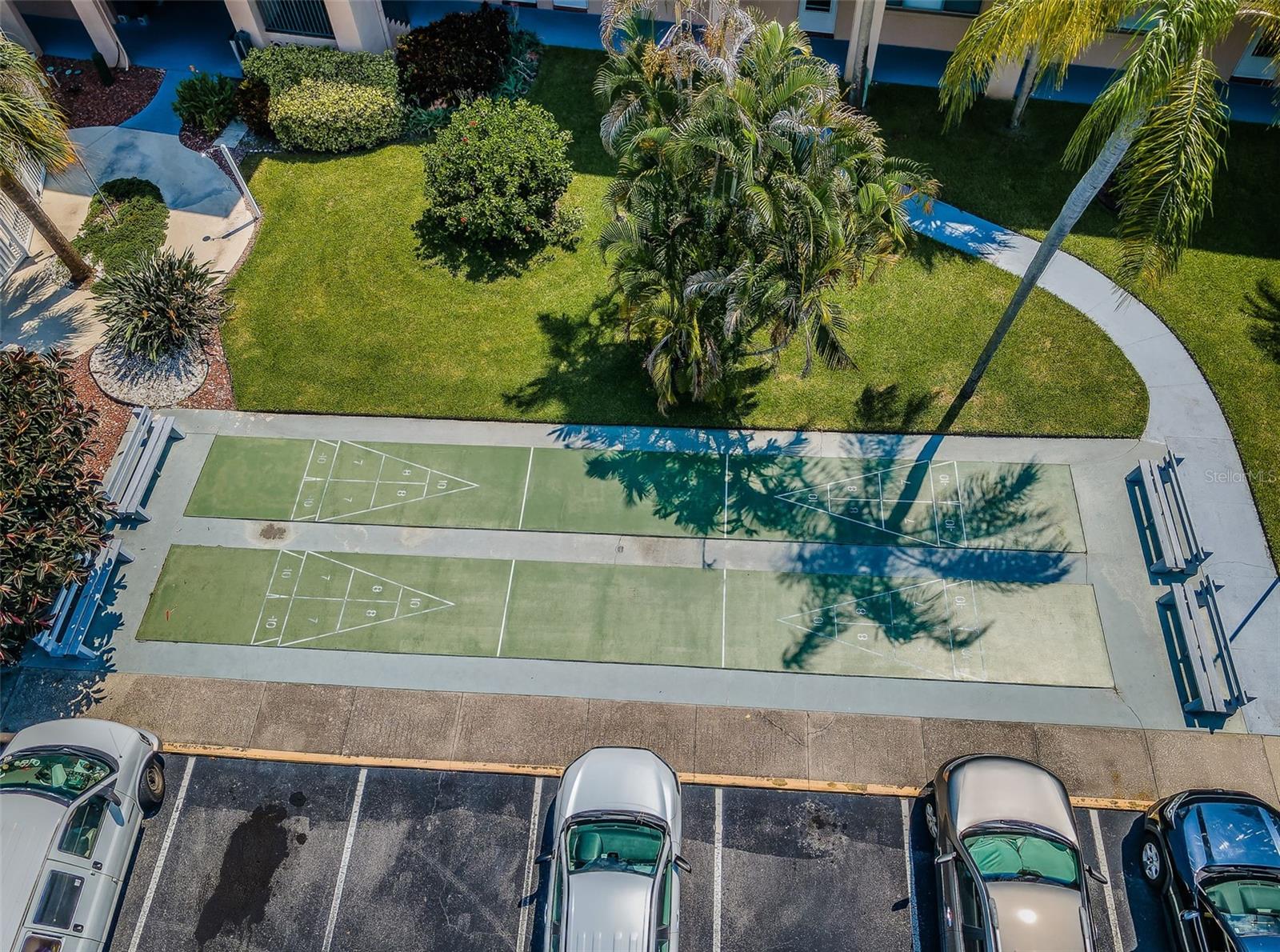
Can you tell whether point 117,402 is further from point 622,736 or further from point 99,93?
point 622,736

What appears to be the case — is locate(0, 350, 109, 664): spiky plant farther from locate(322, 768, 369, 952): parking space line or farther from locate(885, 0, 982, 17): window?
locate(885, 0, 982, 17): window

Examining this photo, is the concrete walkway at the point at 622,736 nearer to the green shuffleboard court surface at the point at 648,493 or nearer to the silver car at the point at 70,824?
the silver car at the point at 70,824

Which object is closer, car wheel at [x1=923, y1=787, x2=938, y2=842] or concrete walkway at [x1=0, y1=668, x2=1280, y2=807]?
car wheel at [x1=923, y1=787, x2=938, y2=842]

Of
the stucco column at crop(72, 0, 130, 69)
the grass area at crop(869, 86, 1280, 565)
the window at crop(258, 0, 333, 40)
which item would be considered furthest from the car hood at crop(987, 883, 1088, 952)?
the stucco column at crop(72, 0, 130, 69)

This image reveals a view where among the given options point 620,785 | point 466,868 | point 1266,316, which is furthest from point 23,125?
point 1266,316

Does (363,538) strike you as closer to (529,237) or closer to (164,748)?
(164,748)

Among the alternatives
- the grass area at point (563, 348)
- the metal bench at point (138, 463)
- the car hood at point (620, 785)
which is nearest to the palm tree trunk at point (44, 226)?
the grass area at point (563, 348)
